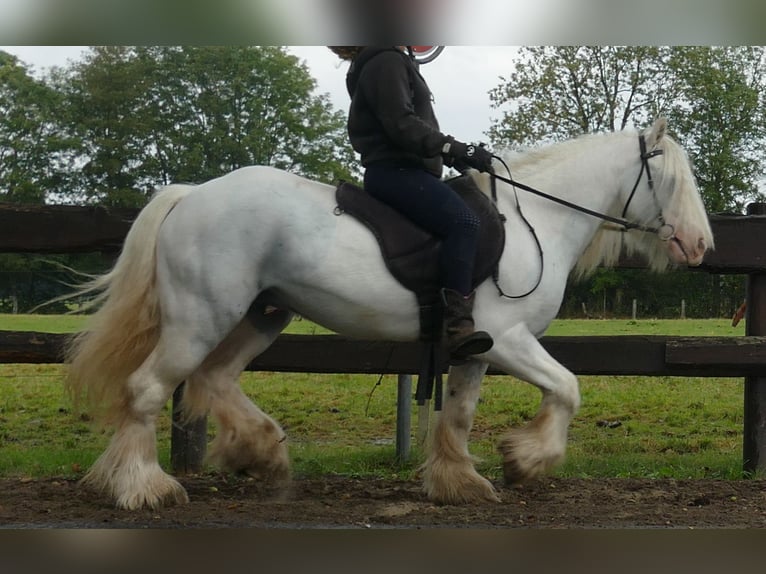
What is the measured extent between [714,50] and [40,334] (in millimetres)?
13710

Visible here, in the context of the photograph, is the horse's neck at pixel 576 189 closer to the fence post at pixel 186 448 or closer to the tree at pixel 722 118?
the fence post at pixel 186 448

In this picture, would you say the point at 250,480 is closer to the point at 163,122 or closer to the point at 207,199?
the point at 207,199

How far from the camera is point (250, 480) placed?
5145mm

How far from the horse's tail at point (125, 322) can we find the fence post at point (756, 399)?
13.2 ft

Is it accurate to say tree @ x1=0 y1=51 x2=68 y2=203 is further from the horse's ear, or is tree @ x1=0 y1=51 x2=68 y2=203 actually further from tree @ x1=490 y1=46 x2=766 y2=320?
the horse's ear

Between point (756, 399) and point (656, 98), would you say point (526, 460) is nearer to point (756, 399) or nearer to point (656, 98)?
point (756, 399)

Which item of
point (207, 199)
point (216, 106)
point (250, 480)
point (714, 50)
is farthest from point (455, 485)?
point (714, 50)

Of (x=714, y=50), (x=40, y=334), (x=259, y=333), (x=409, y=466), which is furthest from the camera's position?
(x=714, y=50)

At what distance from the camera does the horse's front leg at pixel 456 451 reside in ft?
15.3

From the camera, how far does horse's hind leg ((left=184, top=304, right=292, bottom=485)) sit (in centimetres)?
476

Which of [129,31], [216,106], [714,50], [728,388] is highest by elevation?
[714,50]

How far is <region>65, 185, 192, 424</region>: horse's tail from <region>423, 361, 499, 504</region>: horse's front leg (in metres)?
1.73

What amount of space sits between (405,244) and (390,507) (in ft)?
4.77

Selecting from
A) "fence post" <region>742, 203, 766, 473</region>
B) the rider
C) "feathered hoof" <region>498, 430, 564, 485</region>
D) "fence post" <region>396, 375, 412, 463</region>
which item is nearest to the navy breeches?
the rider
